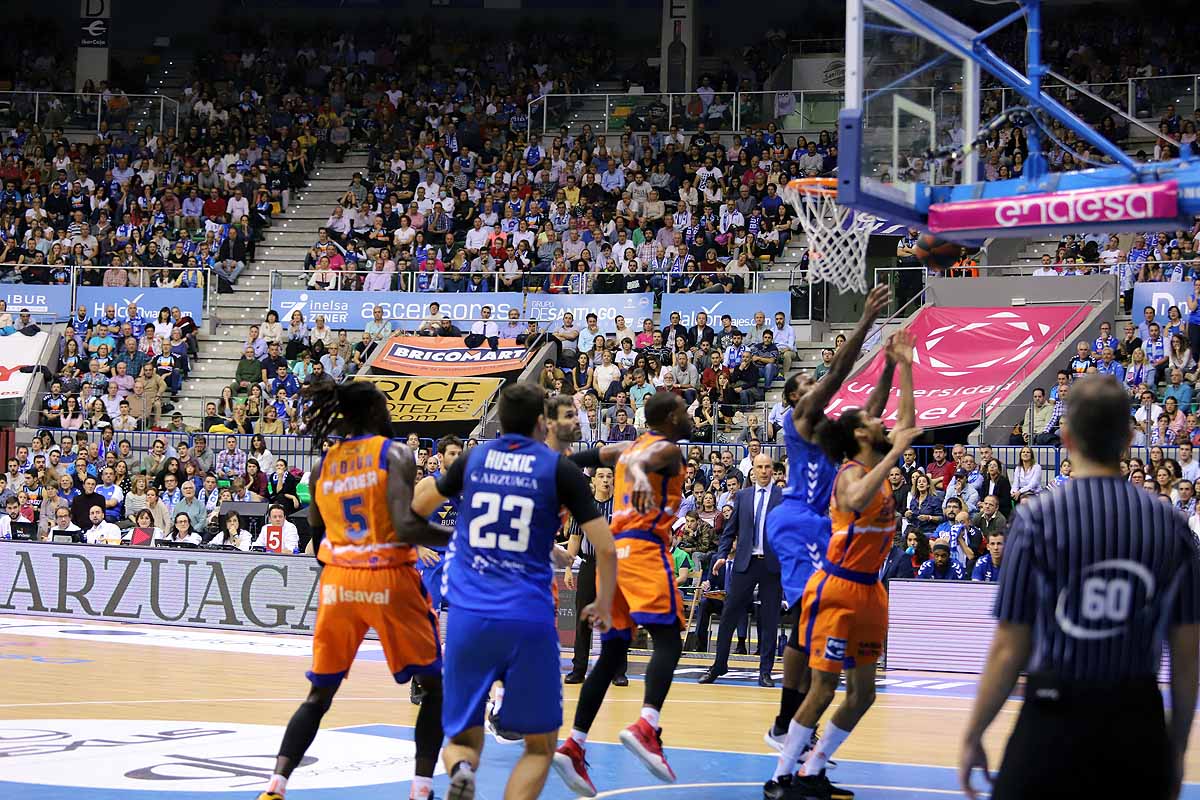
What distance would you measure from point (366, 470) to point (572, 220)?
67.9ft

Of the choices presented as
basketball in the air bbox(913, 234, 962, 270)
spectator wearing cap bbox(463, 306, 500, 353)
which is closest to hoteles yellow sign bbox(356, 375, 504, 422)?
spectator wearing cap bbox(463, 306, 500, 353)

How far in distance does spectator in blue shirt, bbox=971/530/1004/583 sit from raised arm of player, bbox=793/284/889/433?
6521 mm

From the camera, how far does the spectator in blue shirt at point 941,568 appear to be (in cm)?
1471

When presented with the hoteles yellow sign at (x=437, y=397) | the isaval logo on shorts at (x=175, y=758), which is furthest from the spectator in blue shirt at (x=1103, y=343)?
the isaval logo on shorts at (x=175, y=758)

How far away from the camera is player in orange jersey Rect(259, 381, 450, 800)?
267 inches

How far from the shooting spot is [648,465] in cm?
768

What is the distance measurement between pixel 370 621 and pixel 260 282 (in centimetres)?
2229

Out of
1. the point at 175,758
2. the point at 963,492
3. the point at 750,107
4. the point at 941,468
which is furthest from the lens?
the point at 750,107

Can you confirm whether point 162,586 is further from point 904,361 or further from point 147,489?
point 904,361

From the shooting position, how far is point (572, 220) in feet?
89.3

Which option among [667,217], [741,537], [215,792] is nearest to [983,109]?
[741,537]

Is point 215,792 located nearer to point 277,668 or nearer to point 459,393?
point 277,668

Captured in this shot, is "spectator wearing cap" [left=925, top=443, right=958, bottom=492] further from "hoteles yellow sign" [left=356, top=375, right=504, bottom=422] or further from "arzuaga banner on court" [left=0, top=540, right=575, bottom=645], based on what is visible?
"hoteles yellow sign" [left=356, top=375, right=504, bottom=422]

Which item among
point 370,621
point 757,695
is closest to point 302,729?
point 370,621
